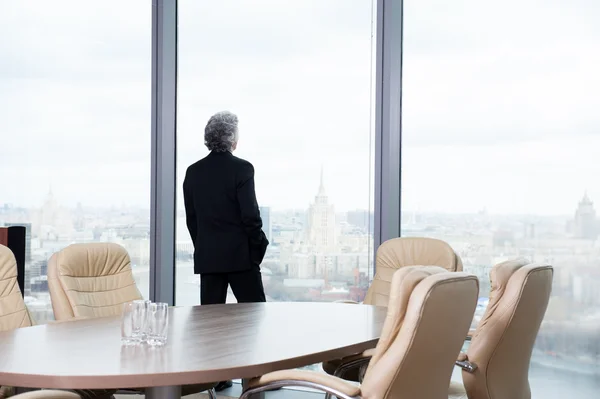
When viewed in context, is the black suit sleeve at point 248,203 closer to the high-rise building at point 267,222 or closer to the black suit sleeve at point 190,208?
the black suit sleeve at point 190,208

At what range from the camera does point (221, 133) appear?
541cm

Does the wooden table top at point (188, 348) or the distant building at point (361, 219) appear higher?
the distant building at point (361, 219)

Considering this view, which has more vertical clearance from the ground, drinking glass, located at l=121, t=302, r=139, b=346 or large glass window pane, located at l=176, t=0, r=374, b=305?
large glass window pane, located at l=176, t=0, r=374, b=305

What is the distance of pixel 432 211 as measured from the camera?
569 cm

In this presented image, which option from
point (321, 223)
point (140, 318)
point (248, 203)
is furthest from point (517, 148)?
point (140, 318)

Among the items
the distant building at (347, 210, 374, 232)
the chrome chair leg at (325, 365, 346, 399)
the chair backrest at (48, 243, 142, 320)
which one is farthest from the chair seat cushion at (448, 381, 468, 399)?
the distant building at (347, 210, 374, 232)

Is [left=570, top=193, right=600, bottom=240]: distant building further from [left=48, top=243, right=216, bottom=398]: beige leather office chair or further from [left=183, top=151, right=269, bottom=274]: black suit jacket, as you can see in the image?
[left=48, top=243, right=216, bottom=398]: beige leather office chair

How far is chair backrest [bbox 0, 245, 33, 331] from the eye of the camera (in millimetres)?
3795

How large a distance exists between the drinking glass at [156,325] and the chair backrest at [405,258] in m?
2.19

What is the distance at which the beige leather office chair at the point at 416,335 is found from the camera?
245 cm

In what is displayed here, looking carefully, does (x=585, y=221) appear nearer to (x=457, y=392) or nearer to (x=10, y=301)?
(x=457, y=392)

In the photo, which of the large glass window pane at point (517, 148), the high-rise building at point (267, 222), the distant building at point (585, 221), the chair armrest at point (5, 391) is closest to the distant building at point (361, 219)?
the large glass window pane at point (517, 148)

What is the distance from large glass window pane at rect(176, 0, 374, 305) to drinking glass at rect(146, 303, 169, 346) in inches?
123

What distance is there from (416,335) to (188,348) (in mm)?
914
